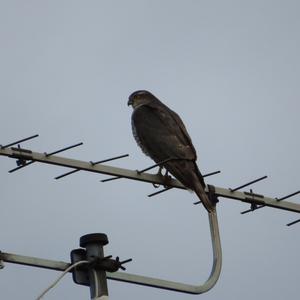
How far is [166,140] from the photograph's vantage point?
32.1ft

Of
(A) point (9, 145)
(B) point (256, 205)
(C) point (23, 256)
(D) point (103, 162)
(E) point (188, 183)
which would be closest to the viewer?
(C) point (23, 256)

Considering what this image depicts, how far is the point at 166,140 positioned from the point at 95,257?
437 cm

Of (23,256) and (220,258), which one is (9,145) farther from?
(220,258)

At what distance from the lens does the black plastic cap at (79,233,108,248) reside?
5.52 meters

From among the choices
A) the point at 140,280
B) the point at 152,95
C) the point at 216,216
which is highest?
the point at 152,95

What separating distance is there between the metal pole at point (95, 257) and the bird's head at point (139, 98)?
20.2 feet

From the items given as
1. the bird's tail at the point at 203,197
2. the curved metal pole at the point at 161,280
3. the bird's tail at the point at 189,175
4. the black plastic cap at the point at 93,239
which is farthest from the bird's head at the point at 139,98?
the black plastic cap at the point at 93,239

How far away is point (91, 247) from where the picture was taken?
5.55 metres

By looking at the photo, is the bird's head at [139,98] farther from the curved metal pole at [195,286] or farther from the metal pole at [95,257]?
the metal pole at [95,257]

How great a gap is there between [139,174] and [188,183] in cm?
137

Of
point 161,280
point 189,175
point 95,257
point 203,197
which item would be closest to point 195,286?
point 161,280

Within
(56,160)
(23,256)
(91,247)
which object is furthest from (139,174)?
(23,256)

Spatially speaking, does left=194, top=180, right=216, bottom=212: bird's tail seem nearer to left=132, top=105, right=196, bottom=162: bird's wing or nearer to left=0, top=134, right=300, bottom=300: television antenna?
left=0, top=134, right=300, bottom=300: television antenna

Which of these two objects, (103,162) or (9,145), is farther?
(103,162)
